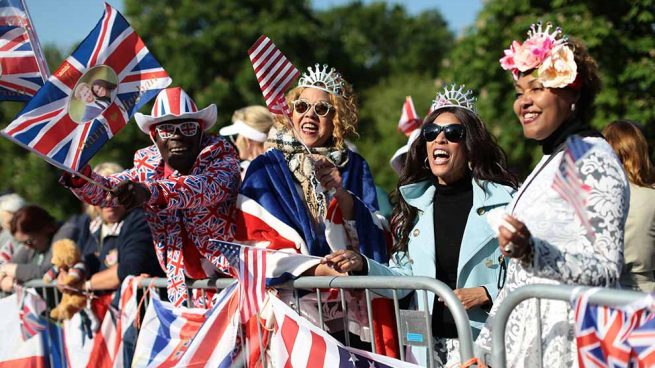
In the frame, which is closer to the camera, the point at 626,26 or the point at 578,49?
the point at 578,49

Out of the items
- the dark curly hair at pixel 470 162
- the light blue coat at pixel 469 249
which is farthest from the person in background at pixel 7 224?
the light blue coat at pixel 469 249

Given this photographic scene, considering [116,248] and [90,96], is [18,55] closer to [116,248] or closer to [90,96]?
[90,96]

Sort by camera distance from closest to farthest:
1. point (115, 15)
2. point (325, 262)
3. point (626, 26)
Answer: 1. point (325, 262)
2. point (115, 15)
3. point (626, 26)

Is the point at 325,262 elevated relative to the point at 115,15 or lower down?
lower down

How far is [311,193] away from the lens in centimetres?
520

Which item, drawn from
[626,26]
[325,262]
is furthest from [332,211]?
[626,26]

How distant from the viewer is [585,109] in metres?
3.81

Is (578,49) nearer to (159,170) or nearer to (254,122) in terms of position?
(159,170)

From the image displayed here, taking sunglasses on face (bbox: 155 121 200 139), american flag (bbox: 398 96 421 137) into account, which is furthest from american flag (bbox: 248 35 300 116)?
american flag (bbox: 398 96 421 137)

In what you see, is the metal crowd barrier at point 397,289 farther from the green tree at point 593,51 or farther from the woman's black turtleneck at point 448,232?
the green tree at point 593,51

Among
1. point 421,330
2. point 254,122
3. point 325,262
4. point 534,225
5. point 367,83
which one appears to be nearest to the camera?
point 534,225

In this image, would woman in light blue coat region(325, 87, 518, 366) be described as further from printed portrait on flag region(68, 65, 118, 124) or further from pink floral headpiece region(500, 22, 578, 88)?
printed portrait on flag region(68, 65, 118, 124)

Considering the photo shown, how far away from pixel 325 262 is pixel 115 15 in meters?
1.75

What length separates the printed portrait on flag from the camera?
5.04 m
